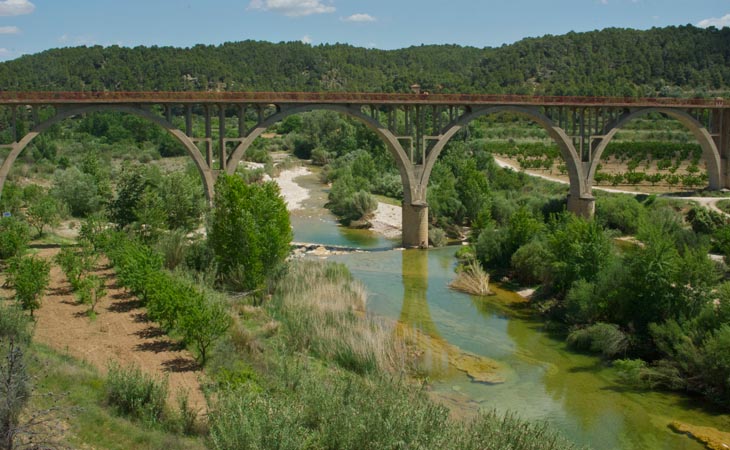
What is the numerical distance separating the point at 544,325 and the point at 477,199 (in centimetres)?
1643

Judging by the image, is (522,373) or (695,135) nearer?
(522,373)

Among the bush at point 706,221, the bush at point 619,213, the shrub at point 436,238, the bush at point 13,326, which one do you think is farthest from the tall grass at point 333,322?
the bush at point 706,221

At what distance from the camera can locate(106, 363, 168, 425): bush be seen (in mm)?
11781

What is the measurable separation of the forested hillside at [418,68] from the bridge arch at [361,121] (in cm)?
4817

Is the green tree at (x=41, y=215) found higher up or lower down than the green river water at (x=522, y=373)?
higher up

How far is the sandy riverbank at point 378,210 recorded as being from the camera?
3894 centimetres

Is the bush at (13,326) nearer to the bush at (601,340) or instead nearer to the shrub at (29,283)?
the shrub at (29,283)

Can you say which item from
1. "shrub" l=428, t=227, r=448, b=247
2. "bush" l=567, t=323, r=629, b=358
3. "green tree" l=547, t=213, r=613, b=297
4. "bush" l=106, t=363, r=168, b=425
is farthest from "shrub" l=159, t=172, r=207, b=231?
"bush" l=106, t=363, r=168, b=425

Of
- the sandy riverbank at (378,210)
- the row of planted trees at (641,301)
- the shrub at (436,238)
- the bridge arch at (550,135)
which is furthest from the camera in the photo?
the sandy riverbank at (378,210)

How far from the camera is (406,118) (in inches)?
1316

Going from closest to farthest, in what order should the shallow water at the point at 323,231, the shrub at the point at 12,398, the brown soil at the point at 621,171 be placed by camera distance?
the shrub at the point at 12,398 < the shallow water at the point at 323,231 < the brown soil at the point at 621,171

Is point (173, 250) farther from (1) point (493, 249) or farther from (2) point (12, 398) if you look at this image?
(2) point (12, 398)

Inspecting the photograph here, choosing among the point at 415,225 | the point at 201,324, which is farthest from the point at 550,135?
the point at 201,324

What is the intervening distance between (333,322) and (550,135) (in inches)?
871
